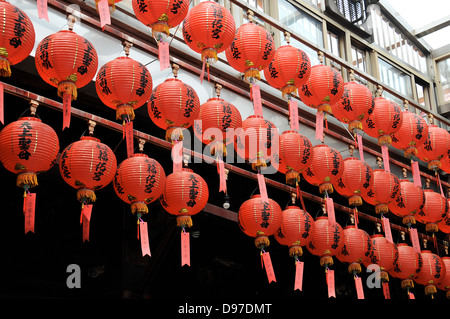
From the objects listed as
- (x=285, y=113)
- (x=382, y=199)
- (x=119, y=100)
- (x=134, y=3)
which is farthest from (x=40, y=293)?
(x=382, y=199)

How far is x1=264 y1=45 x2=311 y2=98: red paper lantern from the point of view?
24.4 ft

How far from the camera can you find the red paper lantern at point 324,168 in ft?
26.1

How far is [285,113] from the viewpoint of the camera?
30.7 ft

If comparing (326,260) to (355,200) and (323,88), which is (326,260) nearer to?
(355,200)

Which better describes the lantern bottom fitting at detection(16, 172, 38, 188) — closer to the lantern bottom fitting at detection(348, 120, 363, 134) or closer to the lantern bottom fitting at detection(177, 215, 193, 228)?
the lantern bottom fitting at detection(177, 215, 193, 228)

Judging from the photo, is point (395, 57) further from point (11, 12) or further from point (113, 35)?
point (11, 12)

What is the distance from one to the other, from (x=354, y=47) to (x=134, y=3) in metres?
7.79

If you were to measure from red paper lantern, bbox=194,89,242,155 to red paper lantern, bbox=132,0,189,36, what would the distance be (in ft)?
3.62

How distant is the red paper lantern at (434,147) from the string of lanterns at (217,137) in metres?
0.41

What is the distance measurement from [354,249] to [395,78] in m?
6.57

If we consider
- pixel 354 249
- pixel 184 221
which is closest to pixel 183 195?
pixel 184 221

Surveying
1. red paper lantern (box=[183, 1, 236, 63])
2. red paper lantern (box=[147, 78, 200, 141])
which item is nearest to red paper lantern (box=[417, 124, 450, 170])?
red paper lantern (box=[183, 1, 236, 63])

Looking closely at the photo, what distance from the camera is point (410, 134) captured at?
374 inches

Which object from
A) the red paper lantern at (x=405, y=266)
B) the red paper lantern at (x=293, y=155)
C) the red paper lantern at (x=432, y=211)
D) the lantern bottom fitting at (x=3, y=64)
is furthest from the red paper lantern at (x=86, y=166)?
the red paper lantern at (x=432, y=211)
